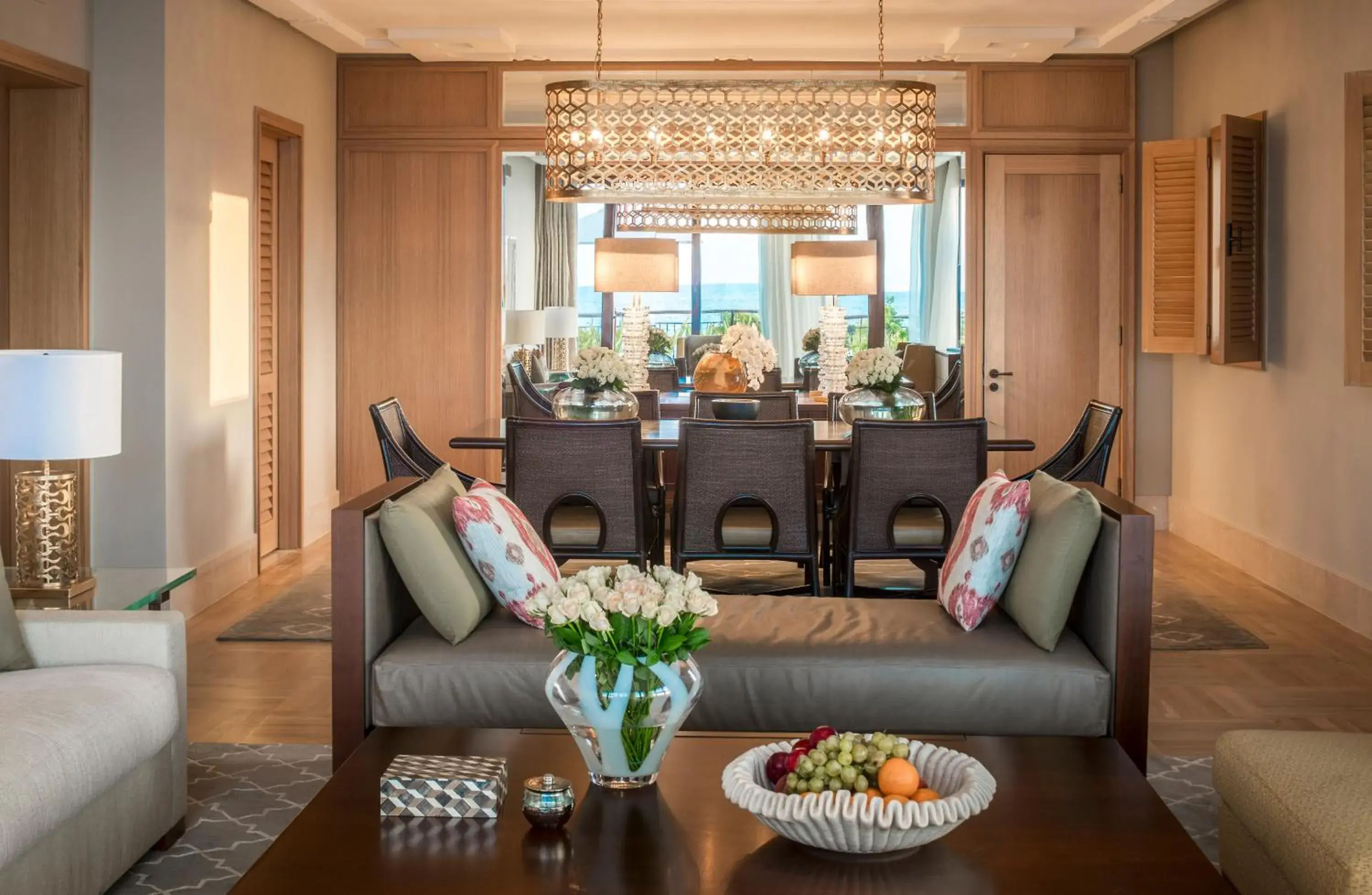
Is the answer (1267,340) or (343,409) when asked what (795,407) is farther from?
(343,409)

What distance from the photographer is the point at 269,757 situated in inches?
159

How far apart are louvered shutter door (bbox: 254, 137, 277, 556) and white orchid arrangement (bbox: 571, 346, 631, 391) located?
2120 millimetres

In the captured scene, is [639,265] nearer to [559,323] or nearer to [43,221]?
[559,323]

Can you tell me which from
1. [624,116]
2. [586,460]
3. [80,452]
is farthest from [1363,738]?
[624,116]

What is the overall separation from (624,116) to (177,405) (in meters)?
2.14

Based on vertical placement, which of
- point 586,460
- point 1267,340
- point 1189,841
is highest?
point 1267,340

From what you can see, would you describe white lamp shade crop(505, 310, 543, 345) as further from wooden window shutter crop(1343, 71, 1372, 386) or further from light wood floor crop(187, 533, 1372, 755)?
wooden window shutter crop(1343, 71, 1372, 386)

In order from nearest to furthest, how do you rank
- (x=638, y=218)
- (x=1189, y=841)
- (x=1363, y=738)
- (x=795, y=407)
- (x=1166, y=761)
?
(x=1189, y=841), (x=1363, y=738), (x=1166, y=761), (x=795, y=407), (x=638, y=218)

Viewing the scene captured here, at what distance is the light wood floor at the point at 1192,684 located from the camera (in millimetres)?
4348

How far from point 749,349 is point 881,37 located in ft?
5.41

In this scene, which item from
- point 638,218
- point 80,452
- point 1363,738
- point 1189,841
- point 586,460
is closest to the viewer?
point 1189,841

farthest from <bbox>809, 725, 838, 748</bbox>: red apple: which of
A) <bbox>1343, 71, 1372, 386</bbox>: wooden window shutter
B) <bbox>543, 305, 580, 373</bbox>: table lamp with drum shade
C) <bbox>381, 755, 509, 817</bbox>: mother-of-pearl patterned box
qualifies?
<bbox>543, 305, 580, 373</bbox>: table lamp with drum shade

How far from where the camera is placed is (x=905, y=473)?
4.84 meters

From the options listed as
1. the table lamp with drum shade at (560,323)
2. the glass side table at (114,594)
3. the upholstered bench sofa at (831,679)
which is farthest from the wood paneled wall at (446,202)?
the upholstered bench sofa at (831,679)
